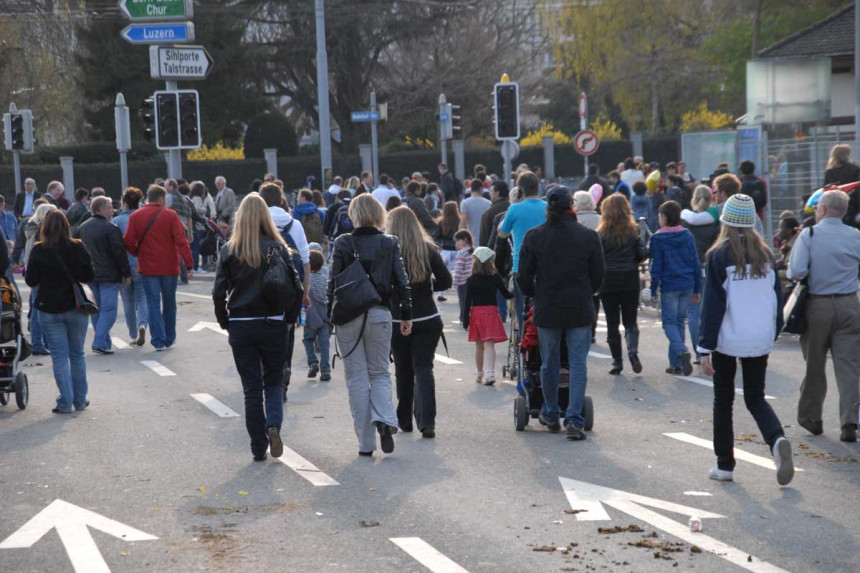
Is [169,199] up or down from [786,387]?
up

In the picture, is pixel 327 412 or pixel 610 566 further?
pixel 327 412

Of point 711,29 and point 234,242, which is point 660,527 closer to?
point 234,242

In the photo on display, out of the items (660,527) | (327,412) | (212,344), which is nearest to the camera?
(660,527)

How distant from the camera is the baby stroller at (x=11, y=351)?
11.1 metres

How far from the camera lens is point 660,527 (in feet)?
22.8

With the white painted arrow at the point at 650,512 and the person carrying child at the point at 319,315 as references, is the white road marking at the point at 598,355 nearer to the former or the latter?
the person carrying child at the point at 319,315

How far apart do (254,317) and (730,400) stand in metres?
3.05

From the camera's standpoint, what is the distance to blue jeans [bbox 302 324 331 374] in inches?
496

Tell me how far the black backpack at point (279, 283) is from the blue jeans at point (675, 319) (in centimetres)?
506

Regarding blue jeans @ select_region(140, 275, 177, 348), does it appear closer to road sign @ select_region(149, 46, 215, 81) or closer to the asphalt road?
the asphalt road

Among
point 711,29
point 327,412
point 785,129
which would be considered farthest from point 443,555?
point 711,29

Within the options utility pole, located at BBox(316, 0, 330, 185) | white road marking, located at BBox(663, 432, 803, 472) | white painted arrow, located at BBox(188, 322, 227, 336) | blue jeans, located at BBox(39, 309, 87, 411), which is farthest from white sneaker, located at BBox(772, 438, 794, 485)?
utility pole, located at BBox(316, 0, 330, 185)

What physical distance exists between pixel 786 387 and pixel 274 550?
651 cm

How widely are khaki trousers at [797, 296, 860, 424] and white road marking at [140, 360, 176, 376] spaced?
259 inches
